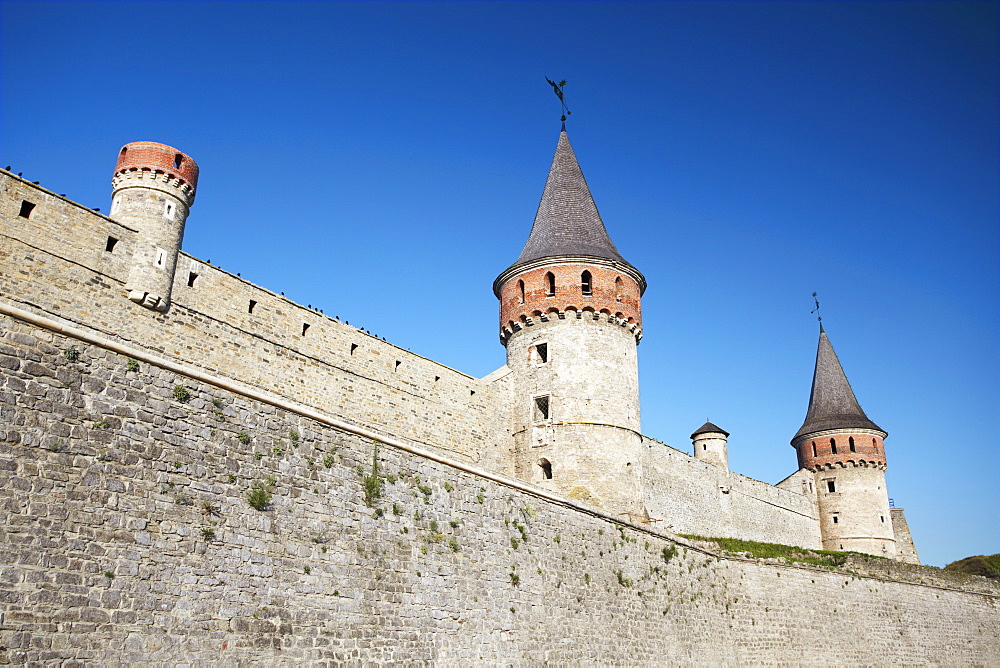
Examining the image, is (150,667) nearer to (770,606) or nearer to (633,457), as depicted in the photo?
(633,457)

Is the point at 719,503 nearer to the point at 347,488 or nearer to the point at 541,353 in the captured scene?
the point at 541,353

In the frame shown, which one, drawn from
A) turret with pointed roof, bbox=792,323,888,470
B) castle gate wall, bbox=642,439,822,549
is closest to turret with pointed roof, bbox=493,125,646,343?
castle gate wall, bbox=642,439,822,549

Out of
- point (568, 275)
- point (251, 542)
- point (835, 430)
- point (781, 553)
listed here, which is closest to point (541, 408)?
point (568, 275)

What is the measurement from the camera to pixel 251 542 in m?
9.45

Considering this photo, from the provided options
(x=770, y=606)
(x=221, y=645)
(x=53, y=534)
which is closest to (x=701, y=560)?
(x=770, y=606)

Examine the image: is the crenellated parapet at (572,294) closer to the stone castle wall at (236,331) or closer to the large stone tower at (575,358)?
the large stone tower at (575,358)

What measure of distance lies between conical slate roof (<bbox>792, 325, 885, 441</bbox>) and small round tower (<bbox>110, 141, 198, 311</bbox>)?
3501 centimetres

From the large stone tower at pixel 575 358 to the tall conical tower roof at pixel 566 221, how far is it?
0.18ft

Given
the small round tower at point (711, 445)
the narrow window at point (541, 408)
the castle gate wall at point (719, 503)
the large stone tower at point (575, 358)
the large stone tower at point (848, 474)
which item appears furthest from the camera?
the large stone tower at point (848, 474)

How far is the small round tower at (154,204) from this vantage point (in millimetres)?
15891

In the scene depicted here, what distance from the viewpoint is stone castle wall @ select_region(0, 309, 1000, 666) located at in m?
7.63

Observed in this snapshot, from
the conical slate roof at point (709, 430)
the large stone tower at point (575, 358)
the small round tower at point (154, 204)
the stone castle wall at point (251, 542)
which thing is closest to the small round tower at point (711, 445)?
the conical slate roof at point (709, 430)

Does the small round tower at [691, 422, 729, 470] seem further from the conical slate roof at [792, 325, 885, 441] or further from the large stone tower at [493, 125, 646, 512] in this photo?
the large stone tower at [493, 125, 646, 512]

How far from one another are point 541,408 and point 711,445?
15.0 m
